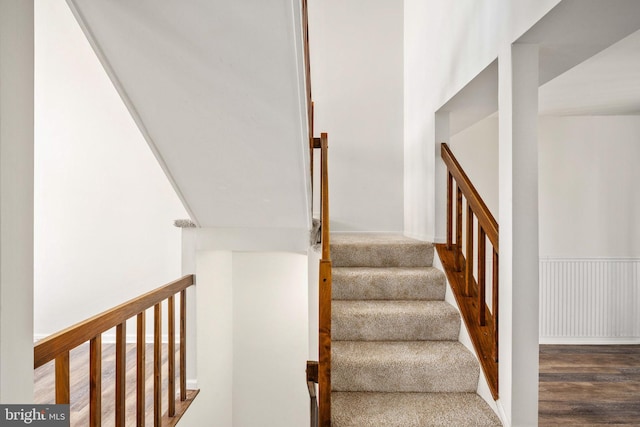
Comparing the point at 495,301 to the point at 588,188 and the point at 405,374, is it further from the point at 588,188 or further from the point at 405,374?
the point at 588,188

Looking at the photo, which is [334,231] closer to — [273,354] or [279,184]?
[273,354]

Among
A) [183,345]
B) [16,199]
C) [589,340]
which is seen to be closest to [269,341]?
[183,345]

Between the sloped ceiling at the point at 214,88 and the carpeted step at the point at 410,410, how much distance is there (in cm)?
125

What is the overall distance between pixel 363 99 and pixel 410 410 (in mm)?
3257

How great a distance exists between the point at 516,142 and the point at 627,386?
270 cm

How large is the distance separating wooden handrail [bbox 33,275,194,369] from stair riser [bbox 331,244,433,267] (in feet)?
4.77

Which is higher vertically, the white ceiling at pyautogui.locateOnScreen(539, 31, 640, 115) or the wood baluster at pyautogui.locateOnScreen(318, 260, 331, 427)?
the white ceiling at pyautogui.locateOnScreen(539, 31, 640, 115)

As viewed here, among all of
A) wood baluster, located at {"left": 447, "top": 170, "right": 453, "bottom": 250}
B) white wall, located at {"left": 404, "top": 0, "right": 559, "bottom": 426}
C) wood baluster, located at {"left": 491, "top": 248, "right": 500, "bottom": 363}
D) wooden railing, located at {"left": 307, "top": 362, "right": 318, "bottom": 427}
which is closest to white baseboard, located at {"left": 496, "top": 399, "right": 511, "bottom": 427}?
white wall, located at {"left": 404, "top": 0, "right": 559, "bottom": 426}

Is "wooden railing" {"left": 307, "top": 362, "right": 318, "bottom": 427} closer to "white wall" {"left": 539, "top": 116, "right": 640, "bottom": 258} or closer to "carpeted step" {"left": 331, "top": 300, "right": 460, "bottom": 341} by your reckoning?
"carpeted step" {"left": 331, "top": 300, "right": 460, "bottom": 341}

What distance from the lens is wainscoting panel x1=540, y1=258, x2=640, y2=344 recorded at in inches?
176

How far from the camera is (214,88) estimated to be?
6.53ft

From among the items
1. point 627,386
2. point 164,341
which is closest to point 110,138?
point 164,341

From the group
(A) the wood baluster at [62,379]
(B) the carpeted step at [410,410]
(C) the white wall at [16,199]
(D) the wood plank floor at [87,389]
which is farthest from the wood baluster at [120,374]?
(B) the carpeted step at [410,410]

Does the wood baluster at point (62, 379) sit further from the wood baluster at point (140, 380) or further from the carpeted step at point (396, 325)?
the carpeted step at point (396, 325)
